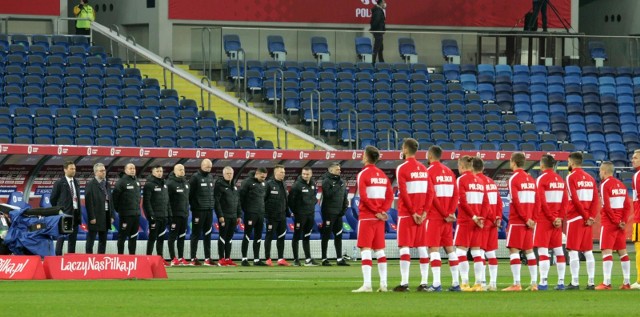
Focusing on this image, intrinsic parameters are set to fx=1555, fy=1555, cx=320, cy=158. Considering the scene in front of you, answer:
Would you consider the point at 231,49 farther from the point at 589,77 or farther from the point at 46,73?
the point at 589,77

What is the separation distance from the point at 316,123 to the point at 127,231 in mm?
12887

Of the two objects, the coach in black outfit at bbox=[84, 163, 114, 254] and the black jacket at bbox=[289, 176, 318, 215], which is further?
the black jacket at bbox=[289, 176, 318, 215]

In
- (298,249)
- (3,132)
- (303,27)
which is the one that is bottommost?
(298,249)

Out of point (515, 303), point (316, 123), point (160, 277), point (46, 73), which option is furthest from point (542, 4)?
point (515, 303)

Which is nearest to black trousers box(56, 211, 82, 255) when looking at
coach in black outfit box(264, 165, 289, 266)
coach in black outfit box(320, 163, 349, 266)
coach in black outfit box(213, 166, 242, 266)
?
coach in black outfit box(213, 166, 242, 266)

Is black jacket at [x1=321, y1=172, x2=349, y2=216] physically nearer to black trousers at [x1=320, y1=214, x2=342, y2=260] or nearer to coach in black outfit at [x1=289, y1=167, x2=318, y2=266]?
black trousers at [x1=320, y1=214, x2=342, y2=260]

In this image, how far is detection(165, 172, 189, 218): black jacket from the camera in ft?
98.0

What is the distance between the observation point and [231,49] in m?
43.7

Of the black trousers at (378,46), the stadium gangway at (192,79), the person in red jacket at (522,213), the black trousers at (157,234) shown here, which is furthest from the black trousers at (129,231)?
the black trousers at (378,46)

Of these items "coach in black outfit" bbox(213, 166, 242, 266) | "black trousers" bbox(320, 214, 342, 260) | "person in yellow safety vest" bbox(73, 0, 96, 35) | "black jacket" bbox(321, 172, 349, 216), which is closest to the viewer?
"coach in black outfit" bbox(213, 166, 242, 266)

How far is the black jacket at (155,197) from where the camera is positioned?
29.3m

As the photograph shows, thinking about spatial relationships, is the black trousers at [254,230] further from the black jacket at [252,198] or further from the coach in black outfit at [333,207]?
the coach in black outfit at [333,207]

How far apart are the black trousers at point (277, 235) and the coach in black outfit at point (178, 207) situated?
1870 millimetres

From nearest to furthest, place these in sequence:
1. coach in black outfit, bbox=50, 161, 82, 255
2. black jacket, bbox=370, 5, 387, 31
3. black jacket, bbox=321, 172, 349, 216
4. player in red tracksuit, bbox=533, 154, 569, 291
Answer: player in red tracksuit, bbox=533, 154, 569, 291
coach in black outfit, bbox=50, 161, 82, 255
black jacket, bbox=321, 172, 349, 216
black jacket, bbox=370, 5, 387, 31
